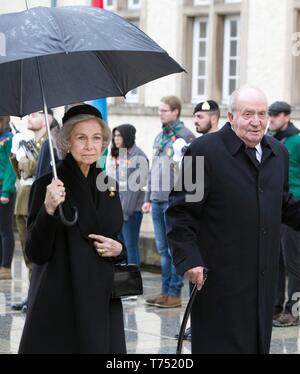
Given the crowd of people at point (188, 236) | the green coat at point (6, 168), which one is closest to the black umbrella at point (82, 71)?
the crowd of people at point (188, 236)

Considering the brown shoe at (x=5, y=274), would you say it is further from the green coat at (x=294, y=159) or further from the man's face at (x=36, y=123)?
the green coat at (x=294, y=159)

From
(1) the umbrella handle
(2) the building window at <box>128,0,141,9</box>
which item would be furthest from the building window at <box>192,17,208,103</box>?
(1) the umbrella handle

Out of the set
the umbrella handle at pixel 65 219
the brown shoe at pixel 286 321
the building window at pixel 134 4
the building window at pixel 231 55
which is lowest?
the brown shoe at pixel 286 321

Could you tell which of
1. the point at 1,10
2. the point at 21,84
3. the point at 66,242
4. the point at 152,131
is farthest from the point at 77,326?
the point at 1,10

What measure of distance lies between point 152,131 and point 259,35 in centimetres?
275

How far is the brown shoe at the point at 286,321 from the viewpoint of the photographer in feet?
32.7

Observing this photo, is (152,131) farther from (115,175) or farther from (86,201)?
(86,201)

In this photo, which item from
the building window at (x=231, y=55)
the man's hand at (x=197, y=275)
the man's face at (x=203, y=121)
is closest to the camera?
the man's hand at (x=197, y=275)

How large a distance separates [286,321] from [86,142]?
5.00 m

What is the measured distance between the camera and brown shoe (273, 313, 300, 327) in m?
9.96

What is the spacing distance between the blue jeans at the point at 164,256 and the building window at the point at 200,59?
548 centimetres

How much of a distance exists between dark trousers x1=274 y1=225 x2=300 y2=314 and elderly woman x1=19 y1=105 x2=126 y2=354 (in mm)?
4859

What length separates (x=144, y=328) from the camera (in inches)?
386

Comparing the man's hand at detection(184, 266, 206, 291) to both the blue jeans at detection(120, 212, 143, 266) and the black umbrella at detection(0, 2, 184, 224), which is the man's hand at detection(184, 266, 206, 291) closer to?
the black umbrella at detection(0, 2, 184, 224)
